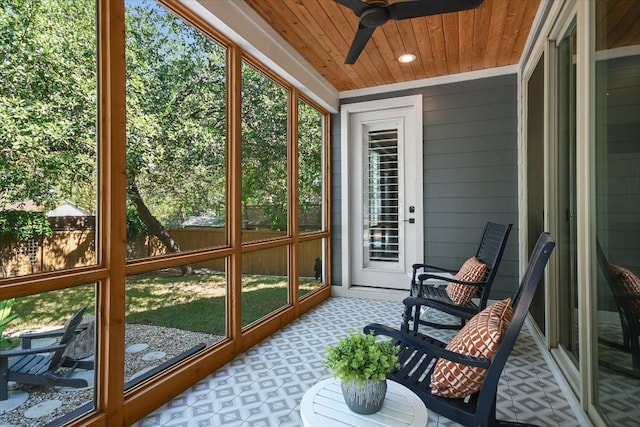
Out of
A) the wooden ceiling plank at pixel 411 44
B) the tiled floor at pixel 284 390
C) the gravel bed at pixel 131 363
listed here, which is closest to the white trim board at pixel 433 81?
the wooden ceiling plank at pixel 411 44

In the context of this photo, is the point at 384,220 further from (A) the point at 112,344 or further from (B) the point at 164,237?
(A) the point at 112,344

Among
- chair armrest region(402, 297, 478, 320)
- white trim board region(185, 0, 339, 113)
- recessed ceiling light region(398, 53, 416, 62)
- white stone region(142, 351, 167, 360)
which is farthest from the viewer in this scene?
recessed ceiling light region(398, 53, 416, 62)

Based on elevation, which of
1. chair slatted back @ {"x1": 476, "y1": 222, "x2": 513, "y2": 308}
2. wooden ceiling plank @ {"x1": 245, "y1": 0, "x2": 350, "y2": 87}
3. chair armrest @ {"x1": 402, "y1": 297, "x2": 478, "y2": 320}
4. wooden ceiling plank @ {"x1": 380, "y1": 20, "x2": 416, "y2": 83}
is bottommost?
chair armrest @ {"x1": 402, "y1": 297, "x2": 478, "y2": 320}

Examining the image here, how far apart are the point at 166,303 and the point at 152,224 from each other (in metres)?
0.54

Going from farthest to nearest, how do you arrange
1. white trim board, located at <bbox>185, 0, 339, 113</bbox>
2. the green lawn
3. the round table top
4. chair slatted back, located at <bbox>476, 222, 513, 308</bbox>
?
chair slatted back, located at <bbox>476, 222, 513, 308</bbox>
white trim board, located at <bbox>185, 0, 339, 113</bbox>
the green lawn
the round table top

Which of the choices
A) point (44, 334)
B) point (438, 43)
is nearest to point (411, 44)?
point (438, 43)

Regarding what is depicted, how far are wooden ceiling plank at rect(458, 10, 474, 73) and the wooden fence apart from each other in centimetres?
256

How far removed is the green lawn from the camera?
1.56 meters

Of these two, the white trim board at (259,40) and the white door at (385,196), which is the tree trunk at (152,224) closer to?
the white trim board at (259,40)

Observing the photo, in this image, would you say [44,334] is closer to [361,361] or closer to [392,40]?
[361,361]

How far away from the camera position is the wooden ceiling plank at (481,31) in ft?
8.95

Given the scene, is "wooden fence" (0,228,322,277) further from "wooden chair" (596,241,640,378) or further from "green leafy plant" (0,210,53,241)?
"wooden chair" (596,241,640,378)

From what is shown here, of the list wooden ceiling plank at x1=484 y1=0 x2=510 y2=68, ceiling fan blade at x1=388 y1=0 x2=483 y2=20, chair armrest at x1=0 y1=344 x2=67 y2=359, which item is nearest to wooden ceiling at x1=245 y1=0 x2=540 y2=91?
wooden ceiling plank at x1=484 y1=0 x2=510 y2=68

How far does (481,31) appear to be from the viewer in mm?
3100
